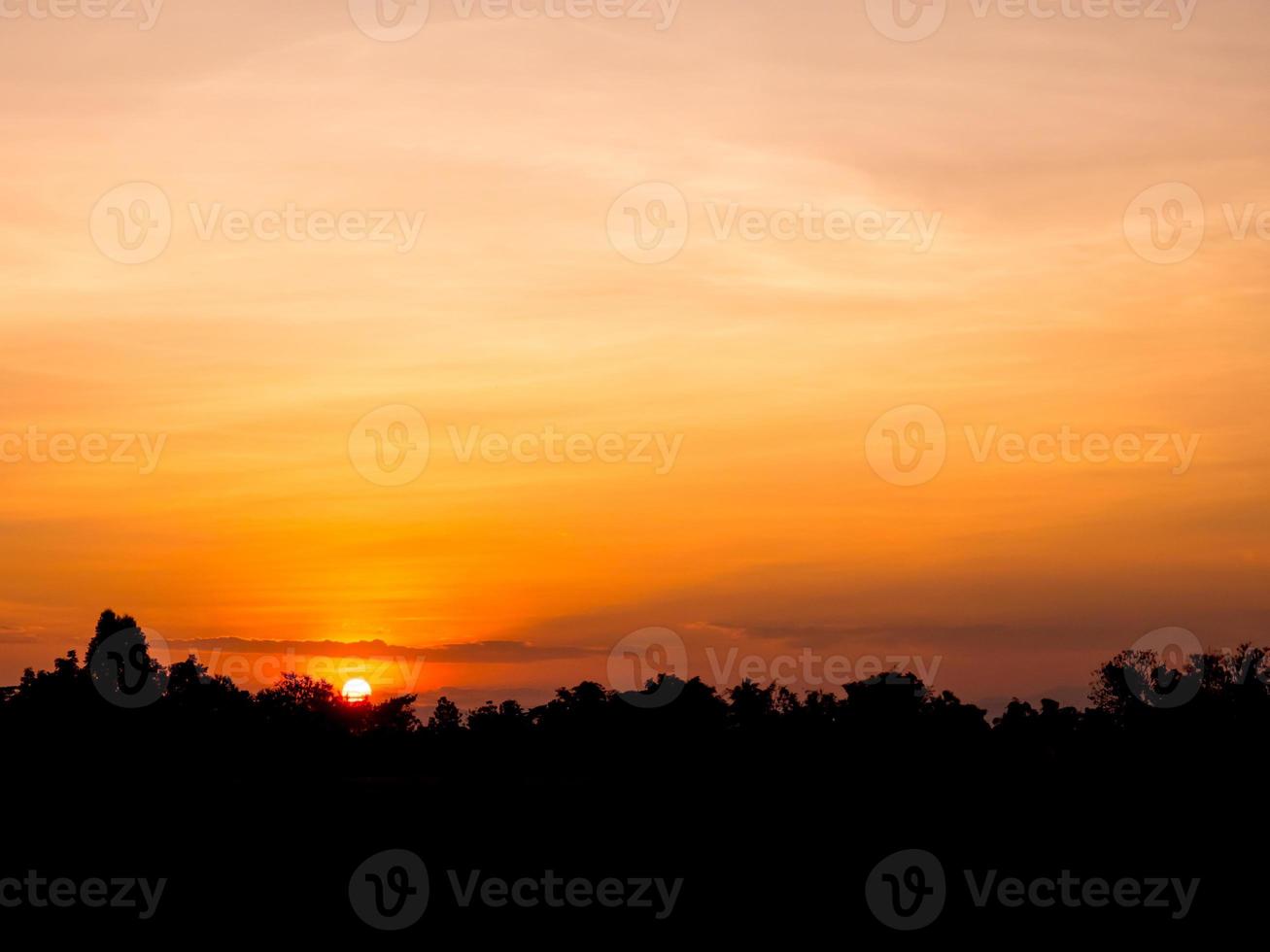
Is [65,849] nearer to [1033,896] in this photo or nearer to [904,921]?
[904,921]

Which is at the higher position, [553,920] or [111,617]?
[111,617]

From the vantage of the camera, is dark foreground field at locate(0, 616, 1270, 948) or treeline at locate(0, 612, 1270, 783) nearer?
dark foreground field at locate(0, 616, 1270, 948)

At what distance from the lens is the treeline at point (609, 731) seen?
73.6 meters

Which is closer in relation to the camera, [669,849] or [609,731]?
[669,849]

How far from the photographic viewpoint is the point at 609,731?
138m

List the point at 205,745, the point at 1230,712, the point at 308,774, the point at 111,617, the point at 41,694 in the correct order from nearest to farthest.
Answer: the point at 308,774 → the point at 205,745 → the point at 1230,712 → the point at 41,694 → the point at 111,617

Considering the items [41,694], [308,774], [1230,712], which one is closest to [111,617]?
[41,694]

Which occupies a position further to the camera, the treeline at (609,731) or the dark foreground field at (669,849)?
the treeline at (609,731)

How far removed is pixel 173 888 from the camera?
53.3 metres

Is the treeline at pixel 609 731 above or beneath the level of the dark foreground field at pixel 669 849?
above

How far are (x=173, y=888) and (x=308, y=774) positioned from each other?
15.8m

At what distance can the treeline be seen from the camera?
73625mm

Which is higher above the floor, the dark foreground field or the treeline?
the treeline

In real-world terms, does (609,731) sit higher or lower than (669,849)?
higher
